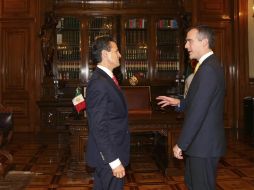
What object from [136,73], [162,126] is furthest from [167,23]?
[162,126]

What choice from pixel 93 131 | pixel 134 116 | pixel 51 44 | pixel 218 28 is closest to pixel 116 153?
pixel 93 131

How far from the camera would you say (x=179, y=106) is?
10.4ft

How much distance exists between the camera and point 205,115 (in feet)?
8.00

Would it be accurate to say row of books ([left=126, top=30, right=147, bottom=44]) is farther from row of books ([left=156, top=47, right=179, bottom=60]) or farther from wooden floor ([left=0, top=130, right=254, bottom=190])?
wooden floor ([left=0, top=130, right=254, bottom=190])

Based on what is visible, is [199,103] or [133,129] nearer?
Answer: [199,103]

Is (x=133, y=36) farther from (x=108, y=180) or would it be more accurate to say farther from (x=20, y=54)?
(x=108, y=180)

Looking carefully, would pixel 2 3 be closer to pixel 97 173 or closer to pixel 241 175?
pixel 241 175

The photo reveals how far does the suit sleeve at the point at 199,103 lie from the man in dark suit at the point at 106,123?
0.39m

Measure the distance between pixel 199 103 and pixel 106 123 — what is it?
0.59 metres

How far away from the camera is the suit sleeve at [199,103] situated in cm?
241

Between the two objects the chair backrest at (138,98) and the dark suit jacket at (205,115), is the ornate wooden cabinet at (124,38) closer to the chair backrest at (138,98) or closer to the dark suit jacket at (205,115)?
the chair backrest at (138,98)

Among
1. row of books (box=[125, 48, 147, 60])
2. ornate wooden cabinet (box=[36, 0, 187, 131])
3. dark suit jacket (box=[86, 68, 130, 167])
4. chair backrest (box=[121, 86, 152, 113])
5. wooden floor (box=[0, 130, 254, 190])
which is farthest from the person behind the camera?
row of books (box=[125, 48, 147, 60])

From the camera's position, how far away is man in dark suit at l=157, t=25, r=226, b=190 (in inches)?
95.4

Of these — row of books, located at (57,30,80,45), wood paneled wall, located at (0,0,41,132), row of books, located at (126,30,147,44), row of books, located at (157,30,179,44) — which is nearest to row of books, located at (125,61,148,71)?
row of books, located at (126,30,147,44)
